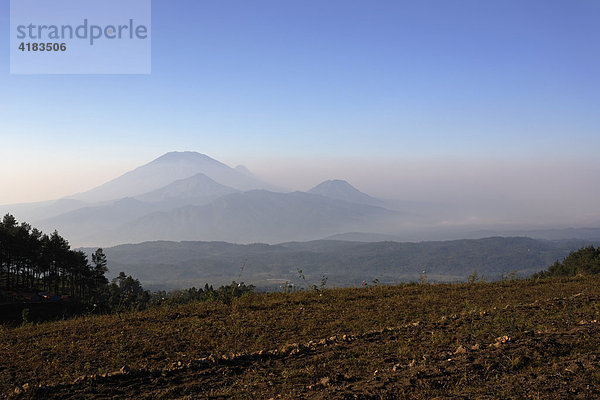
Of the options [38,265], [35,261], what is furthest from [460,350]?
[38,265]

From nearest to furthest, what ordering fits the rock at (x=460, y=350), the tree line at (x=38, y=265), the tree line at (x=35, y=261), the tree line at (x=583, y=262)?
the rock at (x=460, y=350) → the tree line at (x=38, y=265) → the tree line at (x=35, y=261) → the tree line at (x=583, y=262)

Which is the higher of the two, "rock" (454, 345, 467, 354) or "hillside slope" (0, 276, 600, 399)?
"rock" (454, 345, 467, 354)

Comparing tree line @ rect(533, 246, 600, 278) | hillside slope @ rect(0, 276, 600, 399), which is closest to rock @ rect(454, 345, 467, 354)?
hillside slope @ rect(0, 276, 600, 399)

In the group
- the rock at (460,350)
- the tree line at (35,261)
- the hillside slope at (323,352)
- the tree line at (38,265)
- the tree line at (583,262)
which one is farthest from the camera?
the tree line at (583,262)

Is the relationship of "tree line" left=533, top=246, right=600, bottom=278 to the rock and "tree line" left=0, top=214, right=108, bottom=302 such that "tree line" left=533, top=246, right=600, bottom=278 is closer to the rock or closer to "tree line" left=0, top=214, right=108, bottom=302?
the rock

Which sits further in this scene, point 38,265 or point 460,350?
point 38,265

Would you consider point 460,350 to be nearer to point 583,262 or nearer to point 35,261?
point 35,261

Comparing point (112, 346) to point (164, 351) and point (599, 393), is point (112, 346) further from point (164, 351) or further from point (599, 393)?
point (599, 393)

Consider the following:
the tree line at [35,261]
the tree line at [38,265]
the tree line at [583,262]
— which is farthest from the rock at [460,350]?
the tree line at [35,261]

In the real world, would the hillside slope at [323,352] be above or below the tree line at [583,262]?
above

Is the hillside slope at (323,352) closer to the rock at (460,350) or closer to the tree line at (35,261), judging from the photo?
the rock at (460,350)

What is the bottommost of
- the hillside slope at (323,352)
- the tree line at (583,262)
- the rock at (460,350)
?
the tree line at (583,262)

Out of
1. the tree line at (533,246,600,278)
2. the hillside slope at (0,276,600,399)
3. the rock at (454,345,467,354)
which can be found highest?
the rock at (454,345,467,354)

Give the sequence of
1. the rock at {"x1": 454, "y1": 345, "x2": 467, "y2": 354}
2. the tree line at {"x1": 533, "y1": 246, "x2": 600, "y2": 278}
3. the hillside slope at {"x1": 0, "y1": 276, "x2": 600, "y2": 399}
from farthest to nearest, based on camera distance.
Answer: the tree line at {"x1": 533, "y1": 246, "x2": 600, "y2": 278} → the rock at {"x1": 454, "y1": 345, "x2": 467, "y2": 354} → the hillside slope at {"x1": 0, "y1": 276, "x2": 600, "y2": 399}
